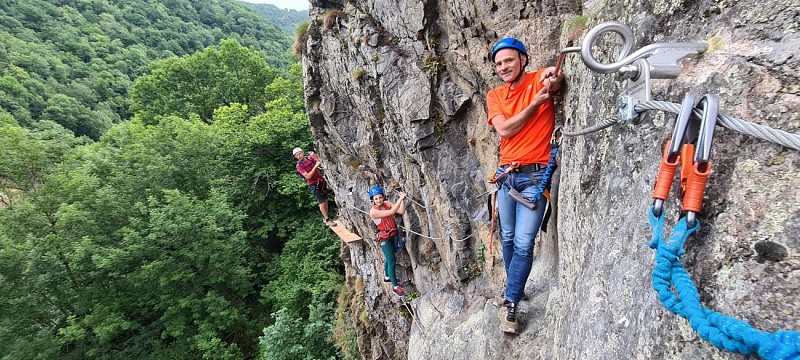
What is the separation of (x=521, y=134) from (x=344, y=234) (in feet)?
31.1

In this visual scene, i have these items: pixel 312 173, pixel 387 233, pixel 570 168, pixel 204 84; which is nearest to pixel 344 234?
pixel 312 173

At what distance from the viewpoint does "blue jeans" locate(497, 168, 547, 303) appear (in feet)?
11.4

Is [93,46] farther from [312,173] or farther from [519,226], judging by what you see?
[519,226]

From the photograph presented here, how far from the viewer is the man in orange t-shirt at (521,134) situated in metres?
3.26

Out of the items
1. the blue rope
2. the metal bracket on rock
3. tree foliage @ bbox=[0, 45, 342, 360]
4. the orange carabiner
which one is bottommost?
tree foliage @ bbox=[0, 45, 342, 360]

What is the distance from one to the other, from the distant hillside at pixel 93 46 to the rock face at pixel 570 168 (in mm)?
40645

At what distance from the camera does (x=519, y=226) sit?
3.53 meters

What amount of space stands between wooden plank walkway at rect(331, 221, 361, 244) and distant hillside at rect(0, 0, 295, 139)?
35.9 metres

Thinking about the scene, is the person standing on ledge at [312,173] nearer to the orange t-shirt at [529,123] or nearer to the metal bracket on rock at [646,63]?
the orange t-shirt at [529,123]

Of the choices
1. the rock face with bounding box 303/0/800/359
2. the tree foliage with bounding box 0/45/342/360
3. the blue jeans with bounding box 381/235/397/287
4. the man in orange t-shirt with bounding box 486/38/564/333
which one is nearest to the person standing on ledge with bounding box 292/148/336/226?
the rock face with bounding box 303/0/800/359

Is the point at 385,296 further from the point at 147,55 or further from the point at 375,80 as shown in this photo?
the point at 147,55

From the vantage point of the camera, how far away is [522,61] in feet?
10.9

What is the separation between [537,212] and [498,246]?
2.37m

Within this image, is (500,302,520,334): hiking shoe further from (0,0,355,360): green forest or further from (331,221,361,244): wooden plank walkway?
(0,0,355,360): green forest
